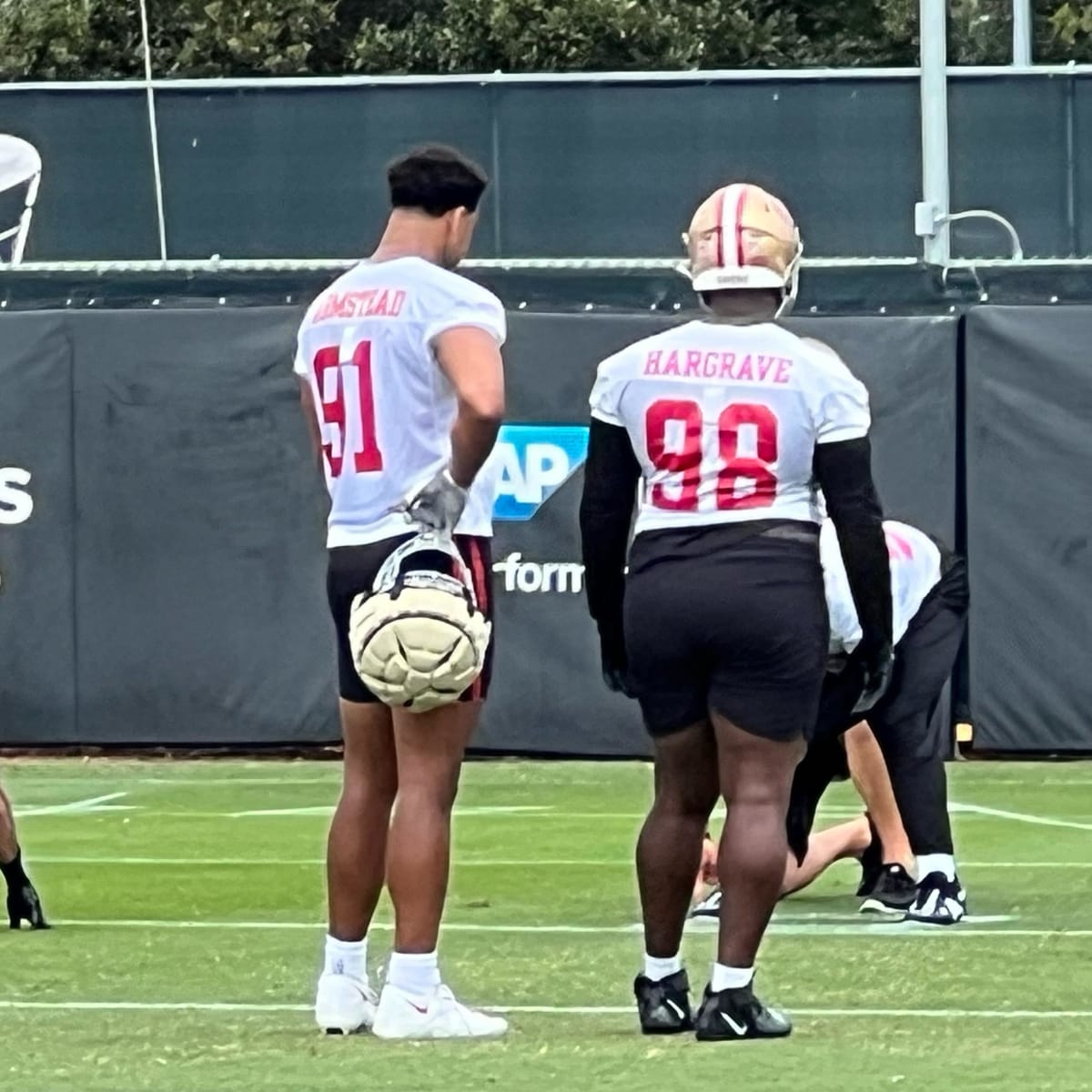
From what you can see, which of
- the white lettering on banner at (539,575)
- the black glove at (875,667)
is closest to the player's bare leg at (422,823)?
the black glove at (875,667)

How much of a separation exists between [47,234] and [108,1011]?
1146cm

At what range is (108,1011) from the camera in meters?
7.36

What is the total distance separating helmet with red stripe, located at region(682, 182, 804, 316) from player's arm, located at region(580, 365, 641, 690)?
1.00 ft

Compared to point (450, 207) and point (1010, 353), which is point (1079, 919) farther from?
point (1010, 353)

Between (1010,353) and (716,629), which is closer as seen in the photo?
(716,629)

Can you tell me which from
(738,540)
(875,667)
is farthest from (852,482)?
(875,667)

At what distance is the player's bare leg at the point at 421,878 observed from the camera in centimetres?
661

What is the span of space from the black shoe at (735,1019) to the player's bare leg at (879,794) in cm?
307

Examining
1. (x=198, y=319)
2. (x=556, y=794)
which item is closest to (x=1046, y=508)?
(x=556, y=794)

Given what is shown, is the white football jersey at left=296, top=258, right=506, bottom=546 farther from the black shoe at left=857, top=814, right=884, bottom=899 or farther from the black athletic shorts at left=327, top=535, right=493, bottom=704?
the black shoe at left=857, top=814, right=884, bottom=899

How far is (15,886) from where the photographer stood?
906 cm

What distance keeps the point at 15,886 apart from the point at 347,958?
2.54 meters

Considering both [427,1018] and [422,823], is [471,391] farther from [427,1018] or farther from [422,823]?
[427,1018]

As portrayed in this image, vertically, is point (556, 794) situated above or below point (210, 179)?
below
